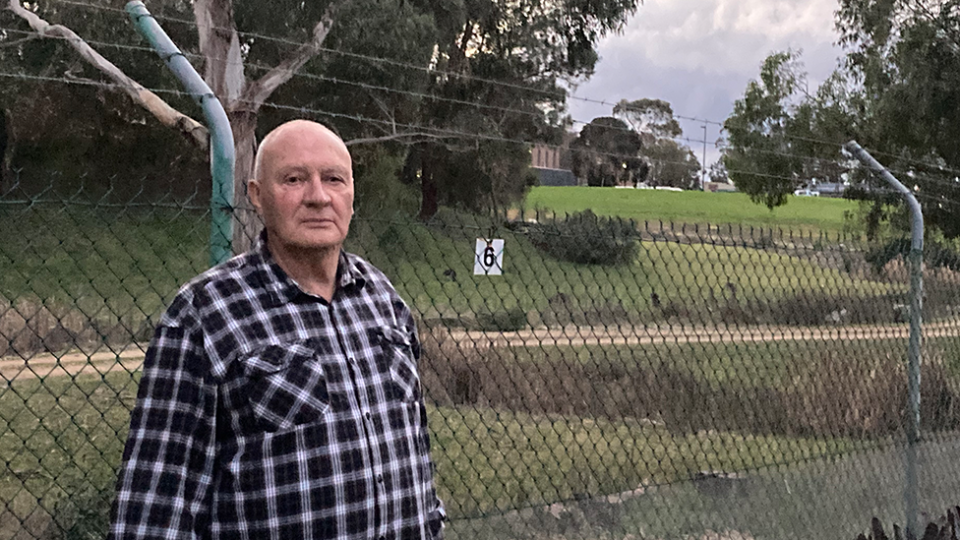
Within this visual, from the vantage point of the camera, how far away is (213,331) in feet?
5.34

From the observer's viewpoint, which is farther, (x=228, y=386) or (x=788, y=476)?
(x=788, y=476)

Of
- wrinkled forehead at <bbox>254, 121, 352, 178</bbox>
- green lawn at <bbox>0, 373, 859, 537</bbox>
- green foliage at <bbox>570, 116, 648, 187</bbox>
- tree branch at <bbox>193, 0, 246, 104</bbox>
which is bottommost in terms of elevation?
green lawn at <bbox>0, 373, 859, 537</bbox>

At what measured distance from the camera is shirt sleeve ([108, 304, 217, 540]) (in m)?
1.60

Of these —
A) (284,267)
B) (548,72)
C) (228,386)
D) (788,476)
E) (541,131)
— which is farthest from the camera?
(541,131)

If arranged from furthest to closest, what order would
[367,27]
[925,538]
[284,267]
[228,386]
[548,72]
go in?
[548,72] < [367,27] < [925,538] < [284,267] < [228,386]

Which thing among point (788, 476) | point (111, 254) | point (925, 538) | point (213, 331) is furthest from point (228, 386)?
point (111, 254)

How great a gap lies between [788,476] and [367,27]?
14.9 metres

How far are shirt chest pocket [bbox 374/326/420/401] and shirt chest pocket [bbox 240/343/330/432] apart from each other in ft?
0.62

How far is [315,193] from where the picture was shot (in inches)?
69.3

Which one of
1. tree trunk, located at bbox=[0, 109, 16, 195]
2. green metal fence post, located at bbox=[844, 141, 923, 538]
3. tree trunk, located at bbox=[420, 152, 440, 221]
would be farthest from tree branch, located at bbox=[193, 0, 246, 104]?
green metal fence post, located at bbox=[844, 141, 923, 538]

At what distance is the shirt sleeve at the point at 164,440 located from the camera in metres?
1.60

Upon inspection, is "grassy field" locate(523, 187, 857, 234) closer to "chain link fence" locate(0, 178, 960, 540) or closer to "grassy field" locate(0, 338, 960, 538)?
"grassy field" locate(0, 338, 960, 538)

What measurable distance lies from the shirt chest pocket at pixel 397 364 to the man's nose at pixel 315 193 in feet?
0.91

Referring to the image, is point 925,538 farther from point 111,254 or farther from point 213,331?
point 111,254
